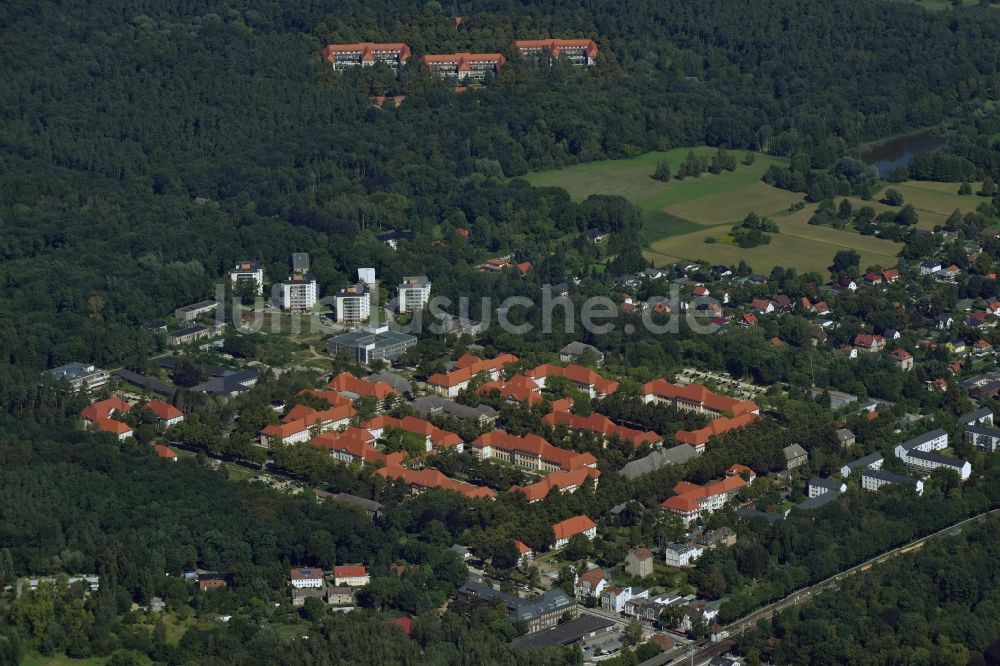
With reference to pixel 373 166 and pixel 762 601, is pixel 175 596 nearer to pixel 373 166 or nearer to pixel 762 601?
pixel 762 601

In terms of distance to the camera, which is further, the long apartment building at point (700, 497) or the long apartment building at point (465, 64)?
the long apartment building at point (465, 64)

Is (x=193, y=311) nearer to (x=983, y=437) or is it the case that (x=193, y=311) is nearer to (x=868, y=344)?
(x=868, y=344)

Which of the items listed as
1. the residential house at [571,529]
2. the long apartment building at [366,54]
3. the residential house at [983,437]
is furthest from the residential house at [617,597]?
the long apartment building at [366,54]

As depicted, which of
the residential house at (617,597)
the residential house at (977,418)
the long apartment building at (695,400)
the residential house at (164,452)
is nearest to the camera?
the residential house at (617,597)

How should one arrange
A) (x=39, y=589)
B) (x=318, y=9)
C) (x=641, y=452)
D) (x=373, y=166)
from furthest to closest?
(x=318, y=9) → (x=373, y=166) → (x=641, y=452) → (x=39, y=589)

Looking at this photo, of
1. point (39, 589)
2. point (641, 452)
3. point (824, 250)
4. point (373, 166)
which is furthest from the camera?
point (373, 166)

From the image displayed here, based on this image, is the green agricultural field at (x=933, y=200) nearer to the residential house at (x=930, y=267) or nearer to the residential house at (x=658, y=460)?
the residential house at (x=930, y=267)

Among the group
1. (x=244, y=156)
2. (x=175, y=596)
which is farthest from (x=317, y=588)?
(x=244, y=156)
